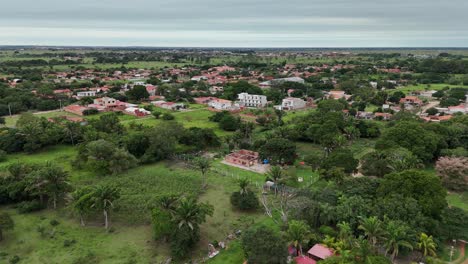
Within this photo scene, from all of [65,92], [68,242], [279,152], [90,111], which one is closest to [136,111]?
[90,111]

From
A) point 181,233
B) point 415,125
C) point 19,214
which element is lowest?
point 19,214

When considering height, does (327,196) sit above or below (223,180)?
above

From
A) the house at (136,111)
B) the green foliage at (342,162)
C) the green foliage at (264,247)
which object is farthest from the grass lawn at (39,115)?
the green foliage at (264,247)

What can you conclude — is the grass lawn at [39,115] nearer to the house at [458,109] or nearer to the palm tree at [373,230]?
the palm tree at [373,230]

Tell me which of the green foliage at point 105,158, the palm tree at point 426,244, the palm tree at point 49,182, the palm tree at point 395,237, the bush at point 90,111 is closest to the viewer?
the palm tree at point 395,237

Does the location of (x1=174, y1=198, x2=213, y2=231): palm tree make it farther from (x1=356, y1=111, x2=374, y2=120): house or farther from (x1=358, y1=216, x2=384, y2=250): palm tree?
(x1=356, y1=111, x2=374, y2=120): house

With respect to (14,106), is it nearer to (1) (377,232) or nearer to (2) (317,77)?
(1) (377,232)

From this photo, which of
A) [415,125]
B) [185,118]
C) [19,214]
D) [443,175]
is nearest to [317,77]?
[185,118]
